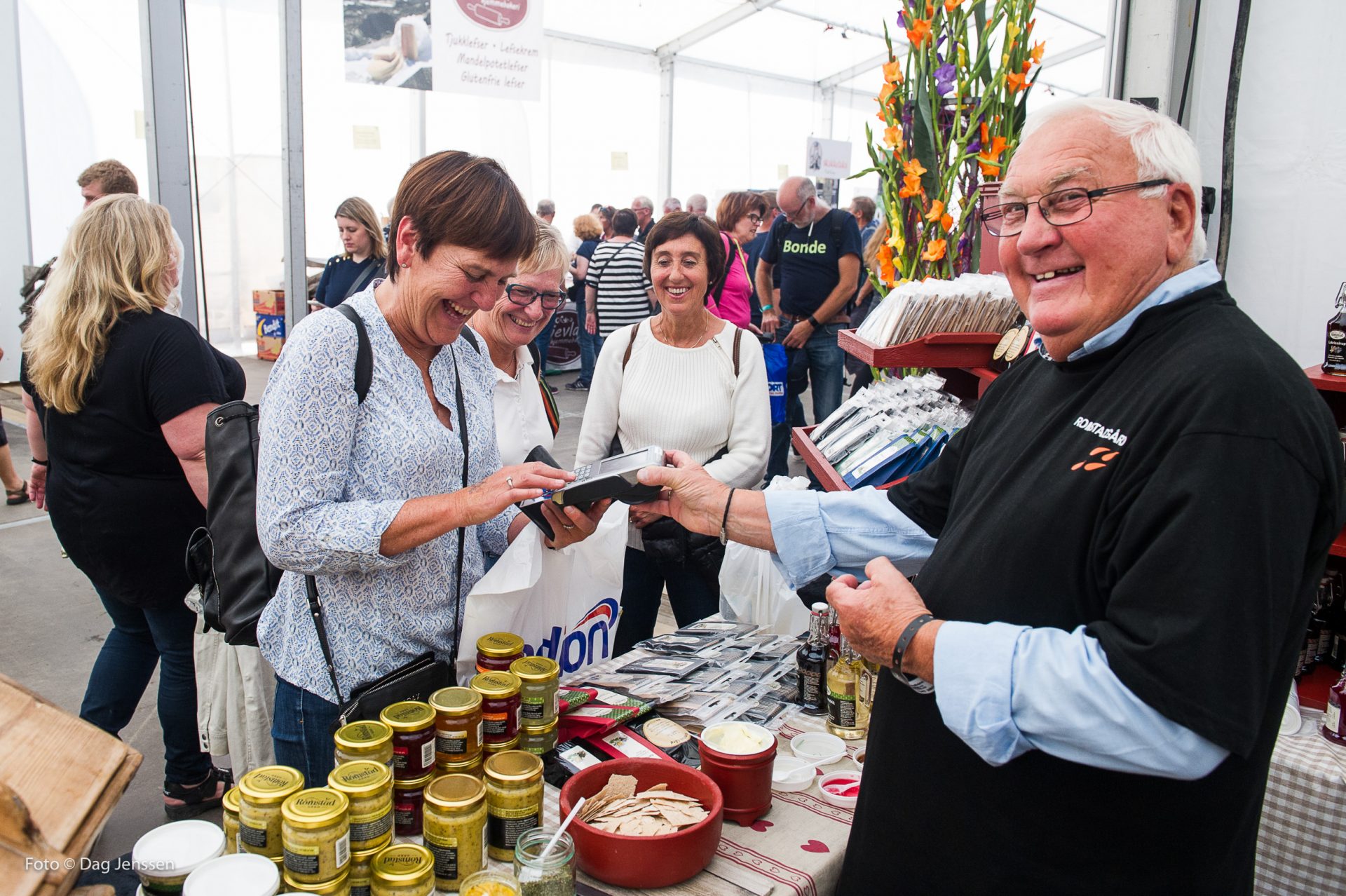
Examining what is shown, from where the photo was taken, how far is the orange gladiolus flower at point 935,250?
2.77 metres

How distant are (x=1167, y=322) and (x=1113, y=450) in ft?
0.65

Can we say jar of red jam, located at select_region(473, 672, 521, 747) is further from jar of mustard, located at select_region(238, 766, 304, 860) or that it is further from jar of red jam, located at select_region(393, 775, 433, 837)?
jar of mustard, located at select_region(238, 766, 304, 860)

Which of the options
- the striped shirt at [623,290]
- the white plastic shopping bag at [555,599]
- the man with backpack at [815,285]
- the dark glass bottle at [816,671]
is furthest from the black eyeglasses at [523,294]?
the striped shirt at [623,290]

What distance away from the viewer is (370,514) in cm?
160

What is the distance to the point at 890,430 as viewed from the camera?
7.99ft

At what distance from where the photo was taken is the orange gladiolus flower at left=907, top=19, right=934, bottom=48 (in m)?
2.67

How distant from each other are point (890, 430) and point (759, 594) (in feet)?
2.06

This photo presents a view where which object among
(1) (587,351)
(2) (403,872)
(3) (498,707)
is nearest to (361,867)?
(2) (403,872)

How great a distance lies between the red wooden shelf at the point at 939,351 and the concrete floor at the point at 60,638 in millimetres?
2440

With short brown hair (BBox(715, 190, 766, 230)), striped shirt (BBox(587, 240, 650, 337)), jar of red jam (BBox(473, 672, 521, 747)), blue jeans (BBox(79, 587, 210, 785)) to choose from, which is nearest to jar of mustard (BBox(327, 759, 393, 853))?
jar of red jam (BBox(473, 672, 521, 747))

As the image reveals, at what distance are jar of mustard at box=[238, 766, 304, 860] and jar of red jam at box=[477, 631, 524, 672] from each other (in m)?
0.46

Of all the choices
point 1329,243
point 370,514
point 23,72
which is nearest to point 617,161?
point 23,72

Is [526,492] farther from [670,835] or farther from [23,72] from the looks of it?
[23,72]

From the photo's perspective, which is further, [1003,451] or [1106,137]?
[1003,451]
